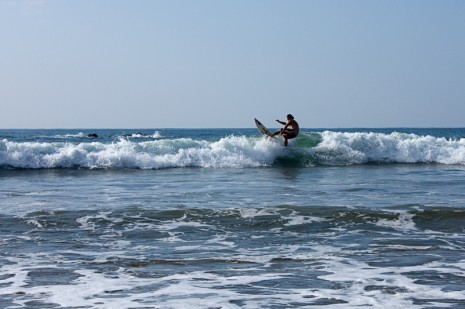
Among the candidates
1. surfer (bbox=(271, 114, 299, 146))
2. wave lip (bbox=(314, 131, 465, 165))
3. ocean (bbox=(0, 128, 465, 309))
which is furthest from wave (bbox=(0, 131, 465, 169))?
ocean (bbox=(0, 128, 465, 309))

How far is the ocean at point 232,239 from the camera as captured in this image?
21.6 ft

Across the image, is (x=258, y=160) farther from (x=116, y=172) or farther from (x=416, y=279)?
(x=416, y=279)

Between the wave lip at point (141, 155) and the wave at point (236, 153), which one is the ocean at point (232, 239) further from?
the wave at point (236, 153)

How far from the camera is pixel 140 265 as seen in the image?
7898 millimetres

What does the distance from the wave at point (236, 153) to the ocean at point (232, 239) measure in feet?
7.16

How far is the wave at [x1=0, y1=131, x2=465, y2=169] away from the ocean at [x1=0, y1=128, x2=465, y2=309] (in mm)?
2183

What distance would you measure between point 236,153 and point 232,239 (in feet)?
51.1

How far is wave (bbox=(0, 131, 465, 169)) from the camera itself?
23812 mm

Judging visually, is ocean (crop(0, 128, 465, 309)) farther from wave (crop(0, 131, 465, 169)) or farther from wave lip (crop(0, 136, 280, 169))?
wave (crop(0, 131, 465, 169))

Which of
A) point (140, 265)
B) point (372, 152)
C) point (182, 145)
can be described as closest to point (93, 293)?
point (140, 265)

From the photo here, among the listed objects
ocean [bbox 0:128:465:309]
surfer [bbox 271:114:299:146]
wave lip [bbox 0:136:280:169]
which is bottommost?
ocean [bbox 0:128:465:309]

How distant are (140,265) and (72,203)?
5716mm

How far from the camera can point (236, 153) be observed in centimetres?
2525

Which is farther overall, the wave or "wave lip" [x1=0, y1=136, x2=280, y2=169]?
the wave
